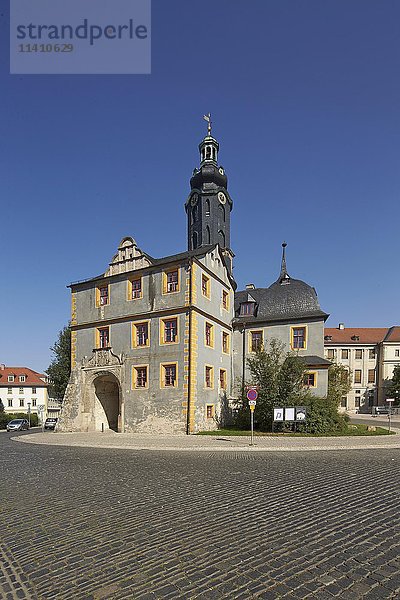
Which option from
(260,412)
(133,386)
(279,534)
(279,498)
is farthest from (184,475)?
(133,386)

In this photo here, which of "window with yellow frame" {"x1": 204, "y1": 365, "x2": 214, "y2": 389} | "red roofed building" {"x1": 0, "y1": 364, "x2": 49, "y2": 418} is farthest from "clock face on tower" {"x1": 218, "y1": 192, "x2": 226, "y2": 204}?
"red roofed building" {"x1": 0, "y1": 364, "x2": 49, "y2": 418}

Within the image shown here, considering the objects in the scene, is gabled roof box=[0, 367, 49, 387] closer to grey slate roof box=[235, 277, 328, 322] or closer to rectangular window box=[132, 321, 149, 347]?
rectangular window box=[132, 321, 149, 347]

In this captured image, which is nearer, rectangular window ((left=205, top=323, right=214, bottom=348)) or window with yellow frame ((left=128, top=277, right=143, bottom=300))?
rectangular window ((left=205, top=323, right=214, bottom=348))

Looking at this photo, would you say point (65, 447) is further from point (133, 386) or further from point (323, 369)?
point (323, 369)

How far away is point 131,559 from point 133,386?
21.8 m

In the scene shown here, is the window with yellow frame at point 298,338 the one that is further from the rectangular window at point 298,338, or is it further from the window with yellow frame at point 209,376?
the window with yellow frame at point 209,376

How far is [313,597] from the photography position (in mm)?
4266

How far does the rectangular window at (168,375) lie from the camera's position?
2520 cm

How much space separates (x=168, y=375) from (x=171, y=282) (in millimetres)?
5602

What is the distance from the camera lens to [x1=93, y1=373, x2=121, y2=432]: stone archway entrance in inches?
1166

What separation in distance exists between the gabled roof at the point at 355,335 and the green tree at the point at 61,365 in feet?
138

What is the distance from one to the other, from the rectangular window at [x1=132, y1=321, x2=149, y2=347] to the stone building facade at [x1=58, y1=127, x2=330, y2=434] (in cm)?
6

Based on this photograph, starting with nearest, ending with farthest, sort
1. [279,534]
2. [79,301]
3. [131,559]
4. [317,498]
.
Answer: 1. [131,559]
2. [279,534]
3. [317,498]
4. [79,301]

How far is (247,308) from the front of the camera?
32469 mm
